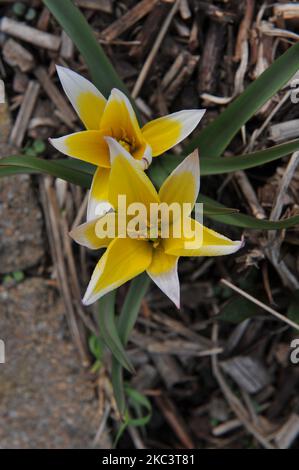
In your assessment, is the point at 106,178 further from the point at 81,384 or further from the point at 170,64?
the point at 81,384

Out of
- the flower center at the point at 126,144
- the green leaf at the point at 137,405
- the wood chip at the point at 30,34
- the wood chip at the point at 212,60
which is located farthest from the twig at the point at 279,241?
the wood chip at the point at 30,34

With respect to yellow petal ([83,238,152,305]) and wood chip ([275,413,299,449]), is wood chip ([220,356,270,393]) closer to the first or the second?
wood chip ([275,413,299,449])

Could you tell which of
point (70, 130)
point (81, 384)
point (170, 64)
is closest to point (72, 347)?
point (81, 384)

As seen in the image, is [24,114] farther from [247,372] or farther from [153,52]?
[247,372]

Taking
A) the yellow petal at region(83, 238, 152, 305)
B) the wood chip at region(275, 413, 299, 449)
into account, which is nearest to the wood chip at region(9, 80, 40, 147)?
the yellow petal at region(83, 238, 152, 305)

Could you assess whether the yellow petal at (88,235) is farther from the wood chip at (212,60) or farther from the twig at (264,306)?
the wood chip at (212,60)

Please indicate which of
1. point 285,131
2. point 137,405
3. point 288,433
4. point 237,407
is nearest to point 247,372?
point 237,407
